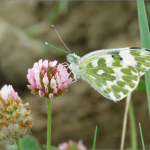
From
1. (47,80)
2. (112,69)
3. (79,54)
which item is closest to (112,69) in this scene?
(112,69)

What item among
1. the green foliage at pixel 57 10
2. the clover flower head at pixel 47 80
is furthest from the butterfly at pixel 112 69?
the green foliage at pixel 57 10

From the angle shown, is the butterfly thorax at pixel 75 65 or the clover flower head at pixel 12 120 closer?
the clover flower head at pixel 12 120

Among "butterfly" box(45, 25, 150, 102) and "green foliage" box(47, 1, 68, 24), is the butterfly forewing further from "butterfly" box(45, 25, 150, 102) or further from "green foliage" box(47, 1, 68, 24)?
"green foliage" box(47, 1, 68, 24)

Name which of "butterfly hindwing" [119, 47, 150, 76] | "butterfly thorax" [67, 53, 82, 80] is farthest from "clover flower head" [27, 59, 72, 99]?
"butterfly hindwing" [119, 47, 150, 76]

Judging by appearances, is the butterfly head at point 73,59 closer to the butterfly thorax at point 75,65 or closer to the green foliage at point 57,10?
the butterfly thorax at point 75,65

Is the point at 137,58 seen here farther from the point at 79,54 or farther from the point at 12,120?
the point at 79,54

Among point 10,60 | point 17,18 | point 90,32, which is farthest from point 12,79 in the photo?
point 90,32
